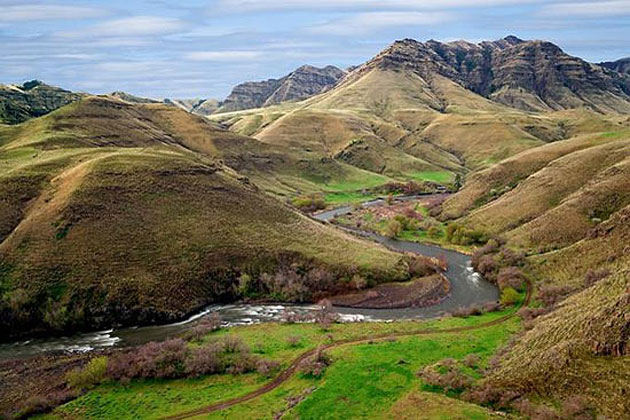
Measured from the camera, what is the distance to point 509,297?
85.1 m

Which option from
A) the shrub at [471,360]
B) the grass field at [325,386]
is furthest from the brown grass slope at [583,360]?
the grass field at [325,386]

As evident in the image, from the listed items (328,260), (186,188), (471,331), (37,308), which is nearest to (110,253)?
(37,308)

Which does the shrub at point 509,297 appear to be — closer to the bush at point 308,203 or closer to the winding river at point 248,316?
the winding river at point 248,316

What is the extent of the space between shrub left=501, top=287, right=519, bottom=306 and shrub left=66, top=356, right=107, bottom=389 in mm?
60367

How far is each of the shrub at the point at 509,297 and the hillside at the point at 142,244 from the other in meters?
21.0

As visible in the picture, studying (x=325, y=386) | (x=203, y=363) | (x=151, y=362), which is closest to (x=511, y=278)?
(x=325, y=386)

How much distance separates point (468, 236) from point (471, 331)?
56.3 metres

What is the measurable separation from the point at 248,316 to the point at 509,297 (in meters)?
43.0

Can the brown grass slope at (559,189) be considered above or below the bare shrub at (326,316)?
above

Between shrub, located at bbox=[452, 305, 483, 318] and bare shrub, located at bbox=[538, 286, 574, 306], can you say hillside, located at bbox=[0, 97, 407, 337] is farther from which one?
bare shrub, located at bbox=[538, 286, 574, 306]

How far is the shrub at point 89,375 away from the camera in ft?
208

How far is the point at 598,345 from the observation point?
53.2 meters

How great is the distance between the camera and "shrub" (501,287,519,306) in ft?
278

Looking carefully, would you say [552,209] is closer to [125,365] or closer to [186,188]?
[186,188]
